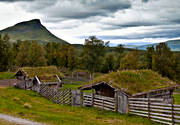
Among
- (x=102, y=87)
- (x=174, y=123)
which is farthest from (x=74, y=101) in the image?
(x=174, y=123)

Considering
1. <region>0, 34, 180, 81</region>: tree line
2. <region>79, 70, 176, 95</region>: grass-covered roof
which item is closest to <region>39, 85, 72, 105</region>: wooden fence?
<region>79, 70, 176, 95</region>: grass-covered roof

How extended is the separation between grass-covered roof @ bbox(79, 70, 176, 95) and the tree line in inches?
1313

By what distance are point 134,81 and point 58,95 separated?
32.1 ft

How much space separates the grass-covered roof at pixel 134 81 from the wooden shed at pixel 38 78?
1579 centimetres

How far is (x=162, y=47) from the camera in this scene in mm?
56750

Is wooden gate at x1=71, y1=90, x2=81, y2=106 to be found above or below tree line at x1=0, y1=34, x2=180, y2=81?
below

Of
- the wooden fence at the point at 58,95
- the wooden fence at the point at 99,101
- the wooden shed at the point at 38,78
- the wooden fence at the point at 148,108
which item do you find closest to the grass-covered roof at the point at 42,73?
the wooden shed at the point at 38,78

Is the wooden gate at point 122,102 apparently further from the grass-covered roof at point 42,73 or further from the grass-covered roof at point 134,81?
the grass-covered roof at point 42,73

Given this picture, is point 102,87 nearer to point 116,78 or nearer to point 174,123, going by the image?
point 116,78

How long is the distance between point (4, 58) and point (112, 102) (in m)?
61.7

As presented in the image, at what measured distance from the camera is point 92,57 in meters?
67.4

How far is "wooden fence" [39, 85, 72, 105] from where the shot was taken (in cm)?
2353

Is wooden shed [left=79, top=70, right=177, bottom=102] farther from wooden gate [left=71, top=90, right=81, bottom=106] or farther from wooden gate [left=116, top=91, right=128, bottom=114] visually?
wooden gate [left=71, top=90, right=81, bottom=106]

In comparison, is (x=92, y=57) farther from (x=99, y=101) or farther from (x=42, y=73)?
(x=99, y=101)
